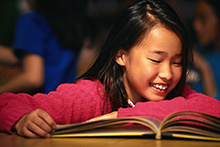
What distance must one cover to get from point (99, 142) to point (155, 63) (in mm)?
468

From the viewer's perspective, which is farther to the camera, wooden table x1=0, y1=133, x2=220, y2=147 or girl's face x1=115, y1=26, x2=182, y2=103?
girl's face x1=115, y1=26, x2=182, y2=103

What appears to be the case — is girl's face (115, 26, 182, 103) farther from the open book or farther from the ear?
the open book

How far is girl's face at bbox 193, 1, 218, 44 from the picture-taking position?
3.60 metres

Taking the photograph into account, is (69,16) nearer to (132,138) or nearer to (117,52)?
(117,52)

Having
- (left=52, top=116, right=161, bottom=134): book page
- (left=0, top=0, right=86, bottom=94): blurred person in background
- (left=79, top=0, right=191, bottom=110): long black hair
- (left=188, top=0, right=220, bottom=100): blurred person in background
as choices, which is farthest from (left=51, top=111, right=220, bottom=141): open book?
(left=188, top=0, right=220, bottom=100): blurred person in background

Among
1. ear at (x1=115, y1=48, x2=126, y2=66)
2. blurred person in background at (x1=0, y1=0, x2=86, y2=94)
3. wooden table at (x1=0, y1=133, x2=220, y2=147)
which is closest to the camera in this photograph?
wooden table at (x1=0, y1=133, x2=220, y2=147)

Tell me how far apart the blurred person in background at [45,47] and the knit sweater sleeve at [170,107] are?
129 centimetres

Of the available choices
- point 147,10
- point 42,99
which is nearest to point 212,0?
point 147,10

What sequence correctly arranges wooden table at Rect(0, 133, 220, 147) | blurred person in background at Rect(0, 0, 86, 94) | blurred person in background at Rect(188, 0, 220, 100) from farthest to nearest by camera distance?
1. blurred person in background at Rect(188, 0, 220, 100)
2. blurred person in background at Rect(0, 0, 86, 94)
3. wooden table at Rect(0, 133, 220, 147)

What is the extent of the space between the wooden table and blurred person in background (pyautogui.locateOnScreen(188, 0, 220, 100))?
2.51 m

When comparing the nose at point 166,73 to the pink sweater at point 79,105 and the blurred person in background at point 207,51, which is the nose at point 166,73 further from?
the blurred person in background at point 207,51

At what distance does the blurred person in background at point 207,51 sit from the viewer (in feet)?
11.4

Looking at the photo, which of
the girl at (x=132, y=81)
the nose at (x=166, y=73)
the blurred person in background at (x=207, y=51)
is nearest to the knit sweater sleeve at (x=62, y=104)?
the girl at (x=132, y=81)

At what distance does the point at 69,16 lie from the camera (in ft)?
8.46
